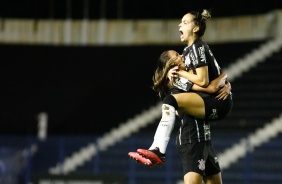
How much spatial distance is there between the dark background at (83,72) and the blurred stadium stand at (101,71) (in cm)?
2

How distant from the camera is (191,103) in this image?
6.13 m

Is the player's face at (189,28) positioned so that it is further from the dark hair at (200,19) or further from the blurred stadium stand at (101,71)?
the blurred stadium stand at (101,71)

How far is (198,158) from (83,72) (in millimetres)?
12236

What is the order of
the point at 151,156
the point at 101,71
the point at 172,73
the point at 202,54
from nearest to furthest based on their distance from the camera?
the point at 151,156 → the point at 202,54 → the point at 172,73 → the point at 101,71

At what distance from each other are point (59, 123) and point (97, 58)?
1844 millimetres

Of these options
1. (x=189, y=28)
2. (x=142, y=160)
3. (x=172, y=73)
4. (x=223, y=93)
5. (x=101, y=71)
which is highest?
(x=101, y=71)

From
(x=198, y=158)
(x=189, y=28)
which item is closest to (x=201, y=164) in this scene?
(x=198, y=158)

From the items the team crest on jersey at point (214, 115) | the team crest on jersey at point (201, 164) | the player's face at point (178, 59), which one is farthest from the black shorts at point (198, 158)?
the player's face at point (178, 59)

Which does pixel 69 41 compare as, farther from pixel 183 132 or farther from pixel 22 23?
pixel 183 132

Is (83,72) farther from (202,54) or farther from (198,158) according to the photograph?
(202,54)

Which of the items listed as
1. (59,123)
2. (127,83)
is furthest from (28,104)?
(127,83)

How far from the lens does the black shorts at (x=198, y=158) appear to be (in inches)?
246

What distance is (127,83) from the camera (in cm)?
1783

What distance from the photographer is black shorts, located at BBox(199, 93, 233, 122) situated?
6.20m
